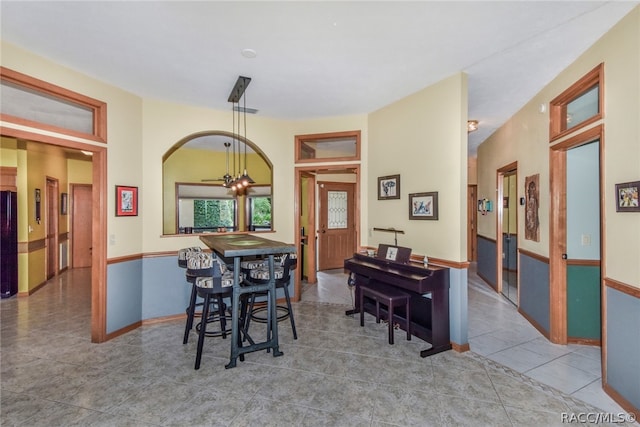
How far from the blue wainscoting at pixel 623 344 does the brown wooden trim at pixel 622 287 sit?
21 mm

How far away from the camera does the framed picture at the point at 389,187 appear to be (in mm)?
3932

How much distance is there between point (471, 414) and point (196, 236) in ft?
11.7

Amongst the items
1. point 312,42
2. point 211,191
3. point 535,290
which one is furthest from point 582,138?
point 211,191

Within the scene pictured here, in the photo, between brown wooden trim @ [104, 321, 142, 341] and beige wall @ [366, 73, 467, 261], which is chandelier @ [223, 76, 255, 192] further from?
brown wooden trim @ [104, 321, 142, 341]

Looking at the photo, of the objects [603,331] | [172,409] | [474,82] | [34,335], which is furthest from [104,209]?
[603,331]

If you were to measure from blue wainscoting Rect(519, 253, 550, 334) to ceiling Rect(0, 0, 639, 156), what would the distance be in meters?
2.08

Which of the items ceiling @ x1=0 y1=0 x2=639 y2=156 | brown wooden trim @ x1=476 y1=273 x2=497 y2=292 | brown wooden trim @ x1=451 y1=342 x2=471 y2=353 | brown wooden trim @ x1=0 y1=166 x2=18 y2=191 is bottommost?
brown wooden trim @ x1=451 y1=342 x2=471 y2=353

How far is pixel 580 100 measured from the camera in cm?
294

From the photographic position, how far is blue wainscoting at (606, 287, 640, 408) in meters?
2.09

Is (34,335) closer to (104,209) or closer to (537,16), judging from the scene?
(104,209)

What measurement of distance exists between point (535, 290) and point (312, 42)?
3774 millimetres

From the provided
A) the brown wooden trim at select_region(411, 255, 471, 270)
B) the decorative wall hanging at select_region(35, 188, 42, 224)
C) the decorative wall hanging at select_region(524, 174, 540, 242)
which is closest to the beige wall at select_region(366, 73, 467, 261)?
the brown wooden trim at select_region(411, 255, 471, 270)

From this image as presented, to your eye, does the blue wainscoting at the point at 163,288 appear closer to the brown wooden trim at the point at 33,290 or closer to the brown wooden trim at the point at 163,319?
the brown wooden trim at the point at 163,319

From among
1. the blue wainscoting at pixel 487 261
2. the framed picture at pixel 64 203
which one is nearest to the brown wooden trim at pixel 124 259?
the framed picture at pixel 64 203
